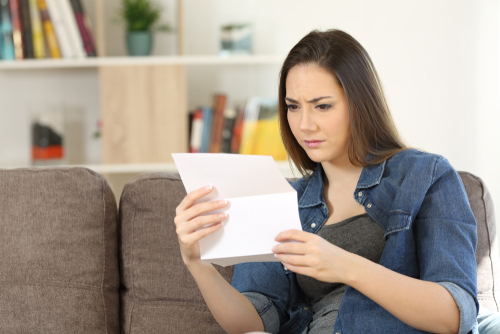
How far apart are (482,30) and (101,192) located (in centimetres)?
210

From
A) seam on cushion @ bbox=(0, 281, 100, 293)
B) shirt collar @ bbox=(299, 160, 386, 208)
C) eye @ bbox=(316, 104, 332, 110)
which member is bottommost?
seam on cushion @ bbox=(0, 281, 100, 293)

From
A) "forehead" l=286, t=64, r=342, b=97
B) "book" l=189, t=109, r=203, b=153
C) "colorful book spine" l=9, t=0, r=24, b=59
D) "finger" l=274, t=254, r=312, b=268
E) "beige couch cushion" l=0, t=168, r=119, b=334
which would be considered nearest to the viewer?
"finger" l=274, t=254, r=312, b=268

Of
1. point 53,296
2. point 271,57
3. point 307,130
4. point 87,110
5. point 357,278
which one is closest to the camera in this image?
point 357,278

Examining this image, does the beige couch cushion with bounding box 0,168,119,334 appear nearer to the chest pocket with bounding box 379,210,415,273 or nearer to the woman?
the woman

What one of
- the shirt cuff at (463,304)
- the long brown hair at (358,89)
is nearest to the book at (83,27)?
the long brown hair at (358,89)

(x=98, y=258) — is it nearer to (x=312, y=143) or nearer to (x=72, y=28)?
(x=312, y=143)

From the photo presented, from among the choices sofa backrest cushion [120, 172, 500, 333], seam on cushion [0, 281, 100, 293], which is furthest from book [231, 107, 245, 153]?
seam on cushion [0, 281, 100, 293]

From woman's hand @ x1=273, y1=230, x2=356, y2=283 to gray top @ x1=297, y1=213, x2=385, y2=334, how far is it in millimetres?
222

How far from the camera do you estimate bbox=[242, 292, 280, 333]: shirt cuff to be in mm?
1146

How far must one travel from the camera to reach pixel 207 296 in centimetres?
110

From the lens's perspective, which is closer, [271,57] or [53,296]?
[53,296]

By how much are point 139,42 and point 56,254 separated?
1.37 metres

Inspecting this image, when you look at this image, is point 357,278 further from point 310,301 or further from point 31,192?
point 31,192

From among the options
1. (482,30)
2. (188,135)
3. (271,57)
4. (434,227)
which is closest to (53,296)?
(434,227)
